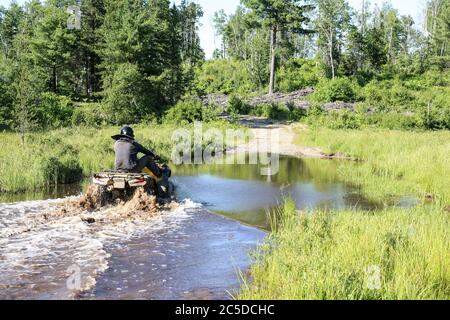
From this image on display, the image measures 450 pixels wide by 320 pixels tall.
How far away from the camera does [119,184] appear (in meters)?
11.3

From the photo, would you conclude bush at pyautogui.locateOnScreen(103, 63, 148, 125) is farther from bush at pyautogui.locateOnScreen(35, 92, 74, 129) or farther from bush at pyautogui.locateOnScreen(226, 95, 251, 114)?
bush at pyautogui.locateOnScreen(226, 95, 251, 114)

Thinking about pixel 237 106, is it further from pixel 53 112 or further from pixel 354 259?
pixel 354 259

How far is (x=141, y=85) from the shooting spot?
36656 mm

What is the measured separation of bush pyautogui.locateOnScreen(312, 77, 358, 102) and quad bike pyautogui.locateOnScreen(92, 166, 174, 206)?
1481 inches

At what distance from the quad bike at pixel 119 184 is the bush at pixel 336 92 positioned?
37617mm

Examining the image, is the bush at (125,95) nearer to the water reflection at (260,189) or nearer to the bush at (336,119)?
the bush at (336,119)

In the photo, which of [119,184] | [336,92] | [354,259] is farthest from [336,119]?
[354,259]

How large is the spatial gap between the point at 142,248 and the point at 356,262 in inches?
157

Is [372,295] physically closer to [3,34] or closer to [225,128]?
[225,128]

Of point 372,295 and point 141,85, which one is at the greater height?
point 141,85

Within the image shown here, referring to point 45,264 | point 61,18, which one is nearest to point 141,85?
point 61,18

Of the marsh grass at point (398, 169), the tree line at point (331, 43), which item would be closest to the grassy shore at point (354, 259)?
the marsh grass at point (398, 169)
